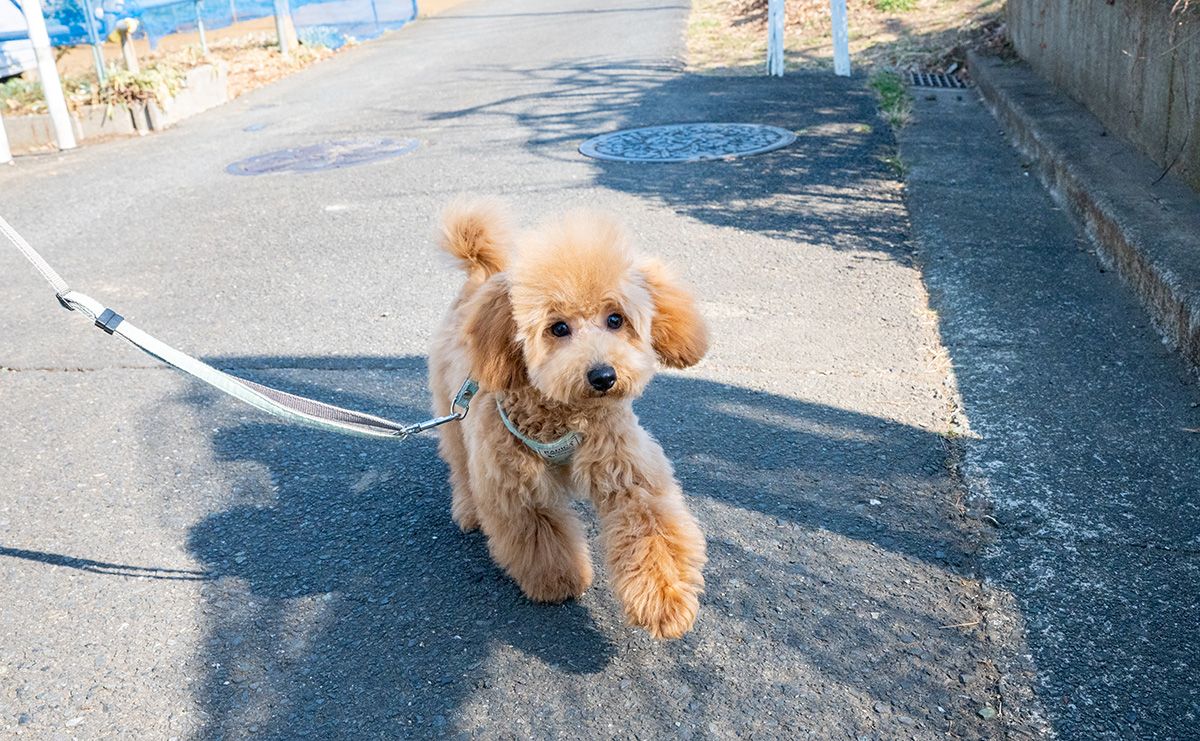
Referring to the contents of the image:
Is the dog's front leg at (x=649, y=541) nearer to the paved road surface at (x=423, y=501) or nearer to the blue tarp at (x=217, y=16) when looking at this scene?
the paved road surface at (x=423, y=501)

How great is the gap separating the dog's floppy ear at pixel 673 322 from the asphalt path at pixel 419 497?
2.31ft

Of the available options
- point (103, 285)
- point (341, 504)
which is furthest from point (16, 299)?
point (341, 504)

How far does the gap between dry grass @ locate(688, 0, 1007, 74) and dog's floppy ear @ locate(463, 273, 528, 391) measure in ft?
31.1

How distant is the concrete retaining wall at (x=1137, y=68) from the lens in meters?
4.90

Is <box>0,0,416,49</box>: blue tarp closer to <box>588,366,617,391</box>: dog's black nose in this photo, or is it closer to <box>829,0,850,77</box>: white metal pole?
<box>829,0,850,77</box>: white metal pole

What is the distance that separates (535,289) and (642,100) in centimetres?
799

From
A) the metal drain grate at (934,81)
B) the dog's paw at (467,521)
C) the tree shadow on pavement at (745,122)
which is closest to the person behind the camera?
the dog's paw at (467,521)

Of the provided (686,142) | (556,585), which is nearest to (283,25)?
(686,142)

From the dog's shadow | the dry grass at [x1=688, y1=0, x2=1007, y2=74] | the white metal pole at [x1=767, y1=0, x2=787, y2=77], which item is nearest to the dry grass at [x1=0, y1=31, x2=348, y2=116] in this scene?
the dry grass at [x1=688, y1=0, x2=1007, y2=74]

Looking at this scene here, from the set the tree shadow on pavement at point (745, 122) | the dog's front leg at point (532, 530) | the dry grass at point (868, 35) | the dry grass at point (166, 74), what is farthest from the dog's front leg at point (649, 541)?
the dry grass at point (166, 74)

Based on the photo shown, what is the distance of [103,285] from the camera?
19.1 feet

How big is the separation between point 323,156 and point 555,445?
7.00m

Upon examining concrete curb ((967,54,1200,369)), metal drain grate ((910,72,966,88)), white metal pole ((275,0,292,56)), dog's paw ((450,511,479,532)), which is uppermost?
white metal pole ((275,0,292,56))

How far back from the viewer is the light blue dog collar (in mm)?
2617
